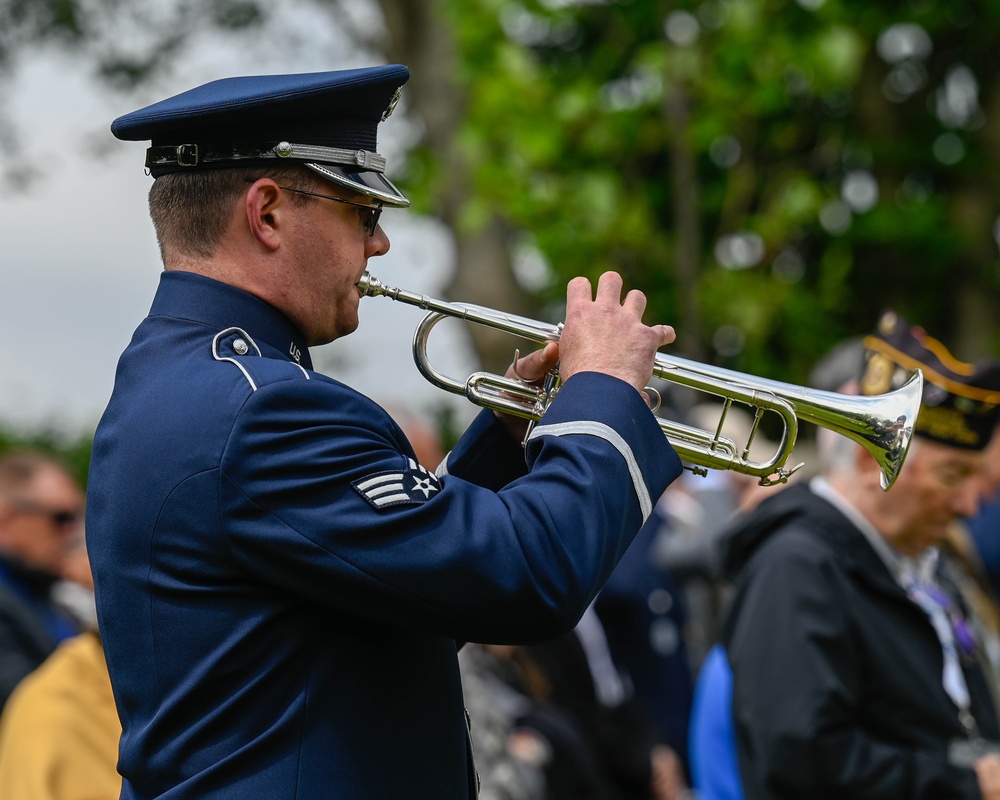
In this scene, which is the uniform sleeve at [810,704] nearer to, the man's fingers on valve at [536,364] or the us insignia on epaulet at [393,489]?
the man's fingers on valve at [536,364]

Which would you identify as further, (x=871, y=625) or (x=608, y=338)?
(x=871, y=625)

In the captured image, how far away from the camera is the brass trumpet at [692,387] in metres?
2.62

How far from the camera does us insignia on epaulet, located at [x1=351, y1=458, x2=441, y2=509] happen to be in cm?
207

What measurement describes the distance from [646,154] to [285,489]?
7.81 metres

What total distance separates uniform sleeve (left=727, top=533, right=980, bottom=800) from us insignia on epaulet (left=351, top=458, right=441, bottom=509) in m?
1.71

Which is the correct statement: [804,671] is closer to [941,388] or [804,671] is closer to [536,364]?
[941,388]

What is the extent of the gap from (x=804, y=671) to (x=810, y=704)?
8 centimetres

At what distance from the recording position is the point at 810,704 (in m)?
3.49

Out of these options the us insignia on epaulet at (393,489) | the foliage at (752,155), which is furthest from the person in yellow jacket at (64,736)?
the foliage at (752,155)

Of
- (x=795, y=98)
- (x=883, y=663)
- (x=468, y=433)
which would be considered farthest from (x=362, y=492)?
(x=795, y=98)

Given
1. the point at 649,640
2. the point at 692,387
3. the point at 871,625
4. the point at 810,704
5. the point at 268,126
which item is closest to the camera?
the point at 268,126

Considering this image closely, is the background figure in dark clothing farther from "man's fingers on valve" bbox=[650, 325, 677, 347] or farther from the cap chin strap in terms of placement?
the cap chin strap

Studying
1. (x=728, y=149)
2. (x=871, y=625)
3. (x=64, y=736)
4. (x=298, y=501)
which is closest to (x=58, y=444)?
(x=728, y=149)

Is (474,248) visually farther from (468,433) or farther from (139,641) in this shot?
(139,641)
